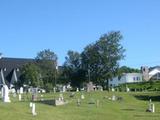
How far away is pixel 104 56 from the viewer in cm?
9969

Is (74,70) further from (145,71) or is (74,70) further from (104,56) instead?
(145,71)

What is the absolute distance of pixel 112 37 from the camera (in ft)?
327

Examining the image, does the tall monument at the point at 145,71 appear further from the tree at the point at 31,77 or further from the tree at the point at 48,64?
the tree at the point at 31,77

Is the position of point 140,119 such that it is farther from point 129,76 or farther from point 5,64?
point 129,76

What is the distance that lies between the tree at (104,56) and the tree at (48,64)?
288 inches

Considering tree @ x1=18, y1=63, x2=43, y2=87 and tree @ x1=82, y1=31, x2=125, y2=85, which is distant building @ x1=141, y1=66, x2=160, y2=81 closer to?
tree @ x1=82, y1=31, x2=125, y2=85

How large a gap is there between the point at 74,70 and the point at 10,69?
2271cm

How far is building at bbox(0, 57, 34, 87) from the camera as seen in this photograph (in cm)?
11763

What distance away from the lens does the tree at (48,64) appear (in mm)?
101669

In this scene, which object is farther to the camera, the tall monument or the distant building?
the tall monument

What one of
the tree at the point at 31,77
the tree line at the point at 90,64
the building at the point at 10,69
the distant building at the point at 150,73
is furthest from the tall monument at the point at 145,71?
the tree at the point at 31,77

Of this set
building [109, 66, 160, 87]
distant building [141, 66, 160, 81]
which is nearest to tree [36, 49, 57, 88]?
building [109, 66, 160, 87]

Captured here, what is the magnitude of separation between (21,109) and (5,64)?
9070 centimetres

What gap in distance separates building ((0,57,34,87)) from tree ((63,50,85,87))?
14.5 m
